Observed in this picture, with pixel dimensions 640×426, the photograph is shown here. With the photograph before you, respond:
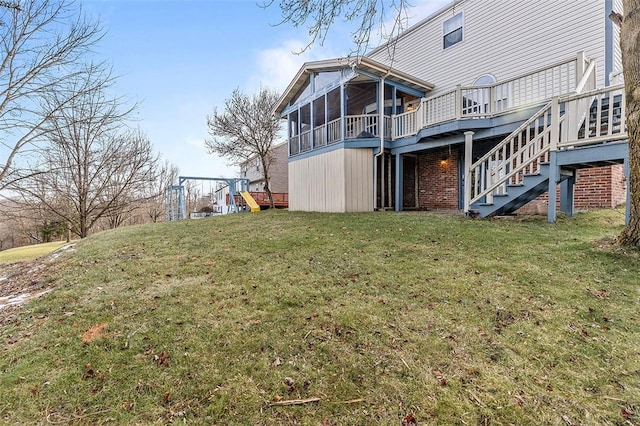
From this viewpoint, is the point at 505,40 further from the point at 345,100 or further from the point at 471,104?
the point at 345,100

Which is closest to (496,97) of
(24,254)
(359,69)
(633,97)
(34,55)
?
(359,69)

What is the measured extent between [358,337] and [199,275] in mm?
2630

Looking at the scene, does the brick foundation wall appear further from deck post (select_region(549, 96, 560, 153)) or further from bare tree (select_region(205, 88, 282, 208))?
bare tree (select_region(205, 88, 282, 208))

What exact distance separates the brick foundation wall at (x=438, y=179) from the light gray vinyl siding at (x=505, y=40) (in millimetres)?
2608

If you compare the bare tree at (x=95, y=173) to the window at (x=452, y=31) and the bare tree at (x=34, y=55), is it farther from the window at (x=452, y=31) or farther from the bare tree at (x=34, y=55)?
the window at (x=452, y=31)

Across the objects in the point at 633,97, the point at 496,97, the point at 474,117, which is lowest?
the point at 633,97

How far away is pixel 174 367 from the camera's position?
233 cm

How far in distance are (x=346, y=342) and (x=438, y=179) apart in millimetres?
10643

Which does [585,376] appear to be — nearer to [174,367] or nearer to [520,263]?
[520,263]

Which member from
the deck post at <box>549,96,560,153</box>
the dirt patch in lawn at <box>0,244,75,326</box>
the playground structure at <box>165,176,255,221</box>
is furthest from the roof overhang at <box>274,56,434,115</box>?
the dirt patch in lawn at <box>0,244,75,326</box>

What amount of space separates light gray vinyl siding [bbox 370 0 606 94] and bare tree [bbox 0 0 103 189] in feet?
28.2

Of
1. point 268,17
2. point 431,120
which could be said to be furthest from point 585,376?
point 431,120

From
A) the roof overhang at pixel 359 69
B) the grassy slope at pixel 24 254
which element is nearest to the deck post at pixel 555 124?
the roof overhang at pixel 359 69

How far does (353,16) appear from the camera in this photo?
5.96 metres
